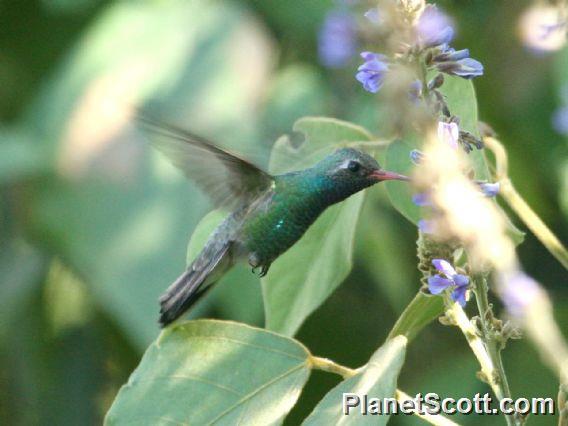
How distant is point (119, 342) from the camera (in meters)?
3.21

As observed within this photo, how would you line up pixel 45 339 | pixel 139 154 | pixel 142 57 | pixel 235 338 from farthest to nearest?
pixel 45 339, pixel 142 57, pixel 139 154, pixel 235 338

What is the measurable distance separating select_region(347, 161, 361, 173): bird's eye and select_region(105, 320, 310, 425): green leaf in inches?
11.0

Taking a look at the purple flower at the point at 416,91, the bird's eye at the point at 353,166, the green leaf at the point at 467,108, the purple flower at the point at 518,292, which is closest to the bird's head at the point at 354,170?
the bird's eye at the point at 353,166

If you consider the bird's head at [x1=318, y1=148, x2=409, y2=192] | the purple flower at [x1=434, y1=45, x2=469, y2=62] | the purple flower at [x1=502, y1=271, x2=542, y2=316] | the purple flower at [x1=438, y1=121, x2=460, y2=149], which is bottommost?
the bird's head at [x1=318, y1=148, x2=409, y2=192]

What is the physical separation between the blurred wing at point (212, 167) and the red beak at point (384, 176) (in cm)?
26

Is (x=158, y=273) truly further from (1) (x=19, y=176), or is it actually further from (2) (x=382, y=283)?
(2) (x=382, y=283)

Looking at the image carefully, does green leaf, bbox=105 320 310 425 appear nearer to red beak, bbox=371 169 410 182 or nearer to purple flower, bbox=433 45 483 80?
red beak, bbox=371 169 410 182

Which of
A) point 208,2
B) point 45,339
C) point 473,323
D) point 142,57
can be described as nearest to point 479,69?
point 473,323

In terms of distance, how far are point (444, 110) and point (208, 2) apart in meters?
1.99

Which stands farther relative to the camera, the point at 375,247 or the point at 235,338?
the point at 375,247

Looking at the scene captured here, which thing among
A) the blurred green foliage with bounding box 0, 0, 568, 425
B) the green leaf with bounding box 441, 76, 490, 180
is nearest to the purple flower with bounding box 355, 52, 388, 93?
the green leaf with bounding box 441, 76, 490, 180

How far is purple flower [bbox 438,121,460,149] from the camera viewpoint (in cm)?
114

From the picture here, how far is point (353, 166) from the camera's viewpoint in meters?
1.66

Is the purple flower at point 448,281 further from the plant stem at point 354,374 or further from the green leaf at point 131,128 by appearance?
the green leaf at point 131,128
